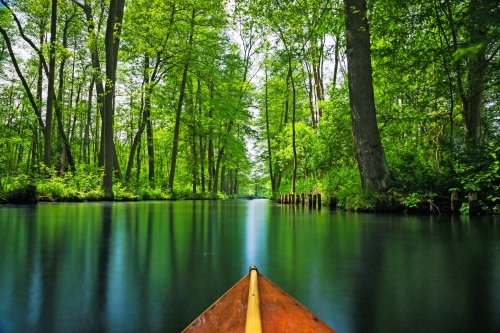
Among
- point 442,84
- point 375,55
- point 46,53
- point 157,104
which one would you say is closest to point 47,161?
point 46,53

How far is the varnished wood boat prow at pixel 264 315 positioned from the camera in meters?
0.81

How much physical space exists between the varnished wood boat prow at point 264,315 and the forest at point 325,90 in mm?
1961

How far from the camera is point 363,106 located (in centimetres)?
833

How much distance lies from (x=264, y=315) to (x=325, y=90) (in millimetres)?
17524

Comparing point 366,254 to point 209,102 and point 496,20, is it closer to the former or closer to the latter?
point 496,20

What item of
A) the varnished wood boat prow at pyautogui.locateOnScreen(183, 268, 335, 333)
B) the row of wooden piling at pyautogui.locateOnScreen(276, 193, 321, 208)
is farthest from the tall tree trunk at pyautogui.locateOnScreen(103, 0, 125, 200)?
the varnished wood boat prow at pyautogui.locateOnScreen(183, 268, 335, 333)

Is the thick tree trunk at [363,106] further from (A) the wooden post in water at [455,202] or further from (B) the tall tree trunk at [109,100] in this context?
(B) the tall tree trunk at [109,100]

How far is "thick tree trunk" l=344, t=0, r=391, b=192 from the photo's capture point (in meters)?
8.16

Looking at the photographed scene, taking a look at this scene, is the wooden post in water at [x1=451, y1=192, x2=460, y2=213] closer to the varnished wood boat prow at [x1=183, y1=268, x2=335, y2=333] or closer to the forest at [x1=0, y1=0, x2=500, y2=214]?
the forest at [x1=0, y1=0, x2=500, y2=214]

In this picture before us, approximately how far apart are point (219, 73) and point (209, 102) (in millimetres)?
2968

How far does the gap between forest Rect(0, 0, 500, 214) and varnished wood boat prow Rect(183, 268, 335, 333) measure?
1.96m

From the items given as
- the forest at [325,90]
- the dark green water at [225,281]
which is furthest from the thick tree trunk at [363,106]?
the dark green water at [225,281]

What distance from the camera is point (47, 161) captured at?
13.2 m

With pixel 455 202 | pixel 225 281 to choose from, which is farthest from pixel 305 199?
pixel 225 281
